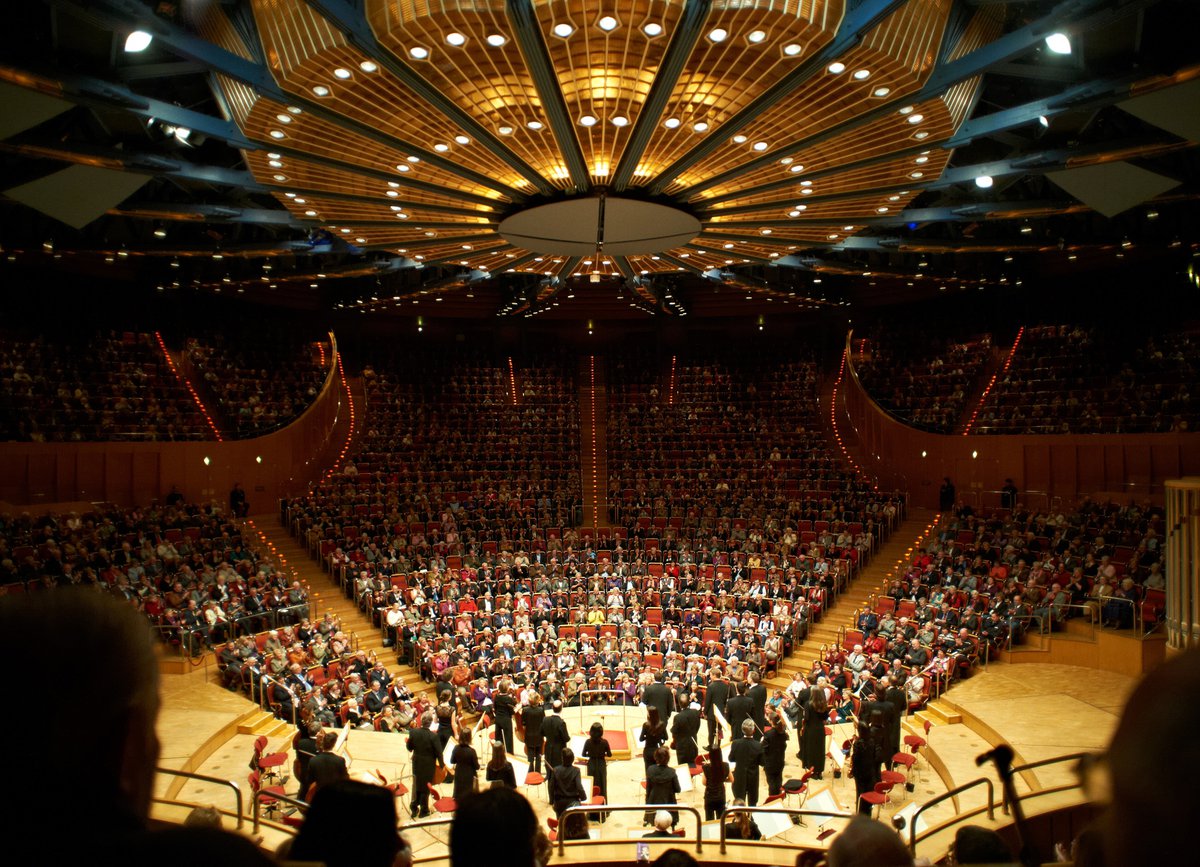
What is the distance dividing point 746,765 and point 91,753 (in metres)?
9.96

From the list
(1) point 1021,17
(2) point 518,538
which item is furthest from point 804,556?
(1) point 1021,17

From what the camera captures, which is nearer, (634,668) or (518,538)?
(634,668)

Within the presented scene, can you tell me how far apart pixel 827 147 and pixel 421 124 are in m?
4.46

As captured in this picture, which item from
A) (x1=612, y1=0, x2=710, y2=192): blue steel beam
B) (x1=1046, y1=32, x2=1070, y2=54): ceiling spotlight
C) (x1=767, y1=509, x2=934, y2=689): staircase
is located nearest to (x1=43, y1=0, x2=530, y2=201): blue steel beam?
(x1=612, y1=0, x2=710, y2=192): blue steel beam

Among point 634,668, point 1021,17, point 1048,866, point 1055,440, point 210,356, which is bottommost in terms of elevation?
point 634,668

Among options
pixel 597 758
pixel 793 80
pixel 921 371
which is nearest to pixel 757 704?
pixel 597 758

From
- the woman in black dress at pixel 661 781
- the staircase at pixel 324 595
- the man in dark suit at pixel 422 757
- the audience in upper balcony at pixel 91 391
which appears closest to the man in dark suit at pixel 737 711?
the woman in black dress at pixel 661 781

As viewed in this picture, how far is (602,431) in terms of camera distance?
27.2m

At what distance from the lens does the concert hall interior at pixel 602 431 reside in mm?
6566

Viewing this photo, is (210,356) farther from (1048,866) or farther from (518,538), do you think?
(1048,866)

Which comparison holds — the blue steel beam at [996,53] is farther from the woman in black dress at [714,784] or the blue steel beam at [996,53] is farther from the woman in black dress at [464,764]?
the woman in black dress at [464,764]

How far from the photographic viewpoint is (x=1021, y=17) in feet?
26.7

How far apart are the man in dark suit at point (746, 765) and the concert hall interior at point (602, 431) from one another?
0.30 ft

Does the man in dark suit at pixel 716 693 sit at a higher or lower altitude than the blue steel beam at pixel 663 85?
lower
